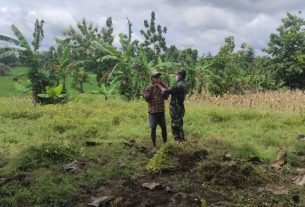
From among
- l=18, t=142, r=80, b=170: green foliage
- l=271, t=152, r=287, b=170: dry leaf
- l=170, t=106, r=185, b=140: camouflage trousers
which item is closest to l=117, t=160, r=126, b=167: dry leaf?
l=18, t=142, r=80, b=170: green foliage

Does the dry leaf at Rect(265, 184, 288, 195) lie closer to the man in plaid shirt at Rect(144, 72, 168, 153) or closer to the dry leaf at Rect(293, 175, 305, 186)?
the dry leaf at Rect(293, 175, 305, 186)

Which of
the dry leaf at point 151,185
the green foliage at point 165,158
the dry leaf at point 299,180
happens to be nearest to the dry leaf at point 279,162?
the dry leaf at point 299,180

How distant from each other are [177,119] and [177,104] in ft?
0.97

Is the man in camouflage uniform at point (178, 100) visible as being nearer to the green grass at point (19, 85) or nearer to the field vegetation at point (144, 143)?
the field vegetation at point (144, 143)

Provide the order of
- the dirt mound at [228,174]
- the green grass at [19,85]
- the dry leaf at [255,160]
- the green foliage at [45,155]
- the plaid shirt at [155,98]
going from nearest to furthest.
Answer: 1. the dirt mound at [228,174]
2. the green foliage at [45,155]
3. the dry leaf at [255,160]
4. the plaid shirt at [155,98]
5. the green grass at [19,85]

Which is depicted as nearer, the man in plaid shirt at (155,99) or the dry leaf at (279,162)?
the dry leaf at (279,162)

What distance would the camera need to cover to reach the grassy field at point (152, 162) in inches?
228

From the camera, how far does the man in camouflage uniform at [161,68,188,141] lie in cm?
837

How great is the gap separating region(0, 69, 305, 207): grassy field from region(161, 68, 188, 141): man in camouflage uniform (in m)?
Answer: 0.60

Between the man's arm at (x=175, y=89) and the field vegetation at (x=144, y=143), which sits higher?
the man's arm at (x=175, y=89)

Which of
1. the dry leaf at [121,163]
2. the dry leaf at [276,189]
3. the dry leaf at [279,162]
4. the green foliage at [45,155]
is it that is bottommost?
the dry leaf at [276,189]

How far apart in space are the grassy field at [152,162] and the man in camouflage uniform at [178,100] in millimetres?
596

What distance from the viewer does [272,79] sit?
2333 cm

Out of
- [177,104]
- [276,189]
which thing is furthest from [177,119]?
[276,189]
